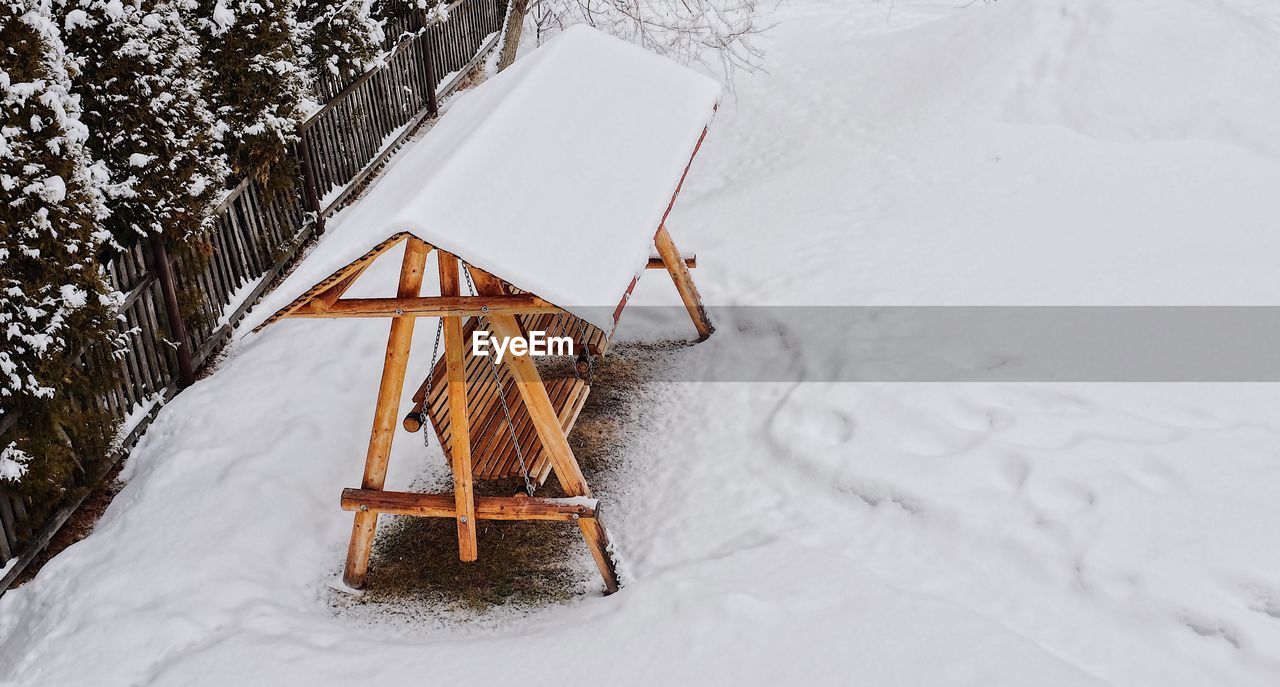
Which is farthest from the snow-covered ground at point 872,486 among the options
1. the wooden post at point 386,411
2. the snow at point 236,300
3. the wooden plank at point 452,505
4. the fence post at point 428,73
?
the fence post at point 428,73

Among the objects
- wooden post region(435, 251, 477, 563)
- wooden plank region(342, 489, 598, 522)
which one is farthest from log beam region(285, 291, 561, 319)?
wooden plank region(342, 489, 598, 522)

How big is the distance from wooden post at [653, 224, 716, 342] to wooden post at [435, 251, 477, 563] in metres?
2.28

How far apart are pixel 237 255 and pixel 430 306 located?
4.62 metres

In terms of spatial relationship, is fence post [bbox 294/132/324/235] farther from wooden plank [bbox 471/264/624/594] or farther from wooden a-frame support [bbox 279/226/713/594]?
wooden plank [bbox 471/264/624/594]

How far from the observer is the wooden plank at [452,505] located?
4734 mm

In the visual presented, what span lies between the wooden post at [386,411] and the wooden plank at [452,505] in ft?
0.24

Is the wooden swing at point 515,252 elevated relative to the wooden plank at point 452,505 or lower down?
elevated

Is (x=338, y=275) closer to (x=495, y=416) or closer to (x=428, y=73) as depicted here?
(x=495, y=416)

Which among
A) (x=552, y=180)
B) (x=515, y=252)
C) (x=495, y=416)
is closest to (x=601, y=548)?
(x=495, y=416)

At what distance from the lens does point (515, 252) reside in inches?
152

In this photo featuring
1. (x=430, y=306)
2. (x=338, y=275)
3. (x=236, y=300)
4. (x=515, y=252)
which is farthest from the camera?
(x=236, y=300)

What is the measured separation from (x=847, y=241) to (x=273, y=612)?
5165mm

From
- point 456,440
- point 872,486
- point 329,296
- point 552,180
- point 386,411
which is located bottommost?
point 872,486

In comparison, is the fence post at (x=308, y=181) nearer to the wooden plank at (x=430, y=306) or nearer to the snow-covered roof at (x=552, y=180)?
the snow-covered roof at (x=552, y=180)
